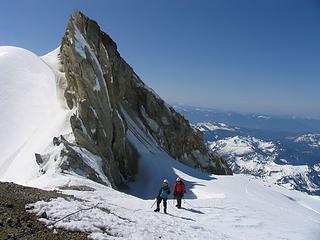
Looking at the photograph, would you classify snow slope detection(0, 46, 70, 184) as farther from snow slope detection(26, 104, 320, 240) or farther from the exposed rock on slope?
snow slope detection(26, 104, 320, 240)

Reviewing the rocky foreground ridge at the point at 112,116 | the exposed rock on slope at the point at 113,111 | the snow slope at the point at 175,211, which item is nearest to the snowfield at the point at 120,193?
the snow slope at the point at 175,211

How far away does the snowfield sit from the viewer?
18.2 metres

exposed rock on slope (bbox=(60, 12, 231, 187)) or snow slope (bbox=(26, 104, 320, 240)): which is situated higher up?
exposed rock on slope (bbox=(60, 12, 231, 187))

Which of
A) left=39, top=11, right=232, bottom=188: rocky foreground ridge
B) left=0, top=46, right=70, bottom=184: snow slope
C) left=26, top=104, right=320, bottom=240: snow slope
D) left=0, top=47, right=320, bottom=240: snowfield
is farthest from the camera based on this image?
left=39, top=11, right=232, bottom=188: rocky foreground ridge

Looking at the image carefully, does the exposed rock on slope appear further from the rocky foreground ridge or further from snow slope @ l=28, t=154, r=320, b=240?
snow slope @ l=28, t=154, r=320, b=240

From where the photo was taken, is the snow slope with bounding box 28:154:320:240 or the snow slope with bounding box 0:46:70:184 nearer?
the snow slope with bounding box 28:154:320:240

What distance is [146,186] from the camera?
153 feet

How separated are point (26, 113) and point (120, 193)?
Result: 93.3ft

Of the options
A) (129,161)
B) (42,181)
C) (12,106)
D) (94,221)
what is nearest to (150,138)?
(129,161)

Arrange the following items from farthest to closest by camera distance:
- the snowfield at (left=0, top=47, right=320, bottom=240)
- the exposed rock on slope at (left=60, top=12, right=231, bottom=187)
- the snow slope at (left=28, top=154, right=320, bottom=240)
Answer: the exposed rock on slope at (left=60, top=12, right=231, bottom=187), the snowfield at (left=0, top=47, right=320, bottom=240), the snow slope at (left=28, top=154, right=320, bottom=240)

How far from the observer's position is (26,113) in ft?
176

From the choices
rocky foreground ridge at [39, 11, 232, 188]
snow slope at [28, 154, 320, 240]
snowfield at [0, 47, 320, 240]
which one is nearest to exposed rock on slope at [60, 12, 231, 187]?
rocky foreground ridge at [39, 11, 232, 188]

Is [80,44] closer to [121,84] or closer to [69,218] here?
[121,84]

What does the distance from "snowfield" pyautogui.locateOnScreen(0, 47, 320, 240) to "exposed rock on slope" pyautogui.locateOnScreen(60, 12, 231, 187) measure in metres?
2.02
